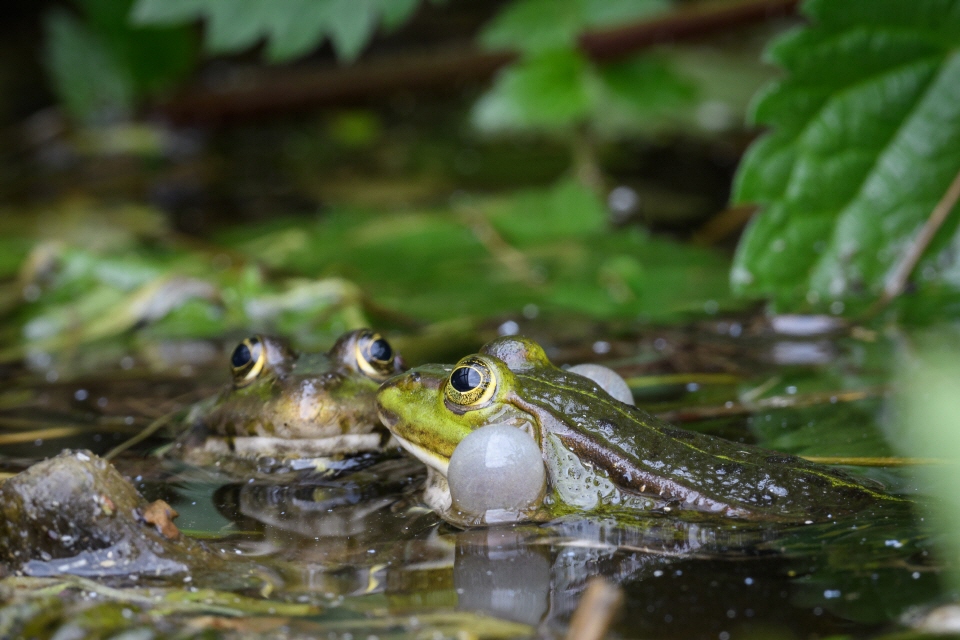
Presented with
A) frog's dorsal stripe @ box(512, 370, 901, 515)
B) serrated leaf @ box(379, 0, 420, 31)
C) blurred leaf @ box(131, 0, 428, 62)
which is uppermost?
blurred leaf @ box(131, 0, 428, 62)

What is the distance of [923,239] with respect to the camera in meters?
3.22

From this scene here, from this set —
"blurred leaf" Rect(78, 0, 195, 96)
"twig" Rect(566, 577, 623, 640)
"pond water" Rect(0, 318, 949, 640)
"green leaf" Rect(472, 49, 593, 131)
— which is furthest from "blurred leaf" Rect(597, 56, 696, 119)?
"twig" Rect(566, 577, 623, 640)

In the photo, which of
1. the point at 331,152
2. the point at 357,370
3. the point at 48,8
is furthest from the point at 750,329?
the point at 48,8

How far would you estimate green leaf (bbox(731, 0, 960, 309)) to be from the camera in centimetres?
310

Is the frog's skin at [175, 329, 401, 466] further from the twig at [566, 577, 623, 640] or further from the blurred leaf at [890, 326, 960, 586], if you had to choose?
the blurred leaf at [890, 326, 960, 586]

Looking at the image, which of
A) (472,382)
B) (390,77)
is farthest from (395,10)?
(472,382)

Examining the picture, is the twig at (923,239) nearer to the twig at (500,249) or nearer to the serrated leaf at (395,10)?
the twig at (500,249)

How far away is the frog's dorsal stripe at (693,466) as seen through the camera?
1806 millimetres

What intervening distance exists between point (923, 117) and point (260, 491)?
2367 millimetres

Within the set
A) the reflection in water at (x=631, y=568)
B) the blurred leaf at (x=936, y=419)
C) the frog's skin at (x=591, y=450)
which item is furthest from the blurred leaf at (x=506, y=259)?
the reflection in water at (x=631, y=568)

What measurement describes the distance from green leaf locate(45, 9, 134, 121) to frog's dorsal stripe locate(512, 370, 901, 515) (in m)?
5.61

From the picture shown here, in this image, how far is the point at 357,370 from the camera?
245 cm

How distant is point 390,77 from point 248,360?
3.98 m

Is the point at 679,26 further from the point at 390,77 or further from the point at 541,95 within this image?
the point at 390,77
